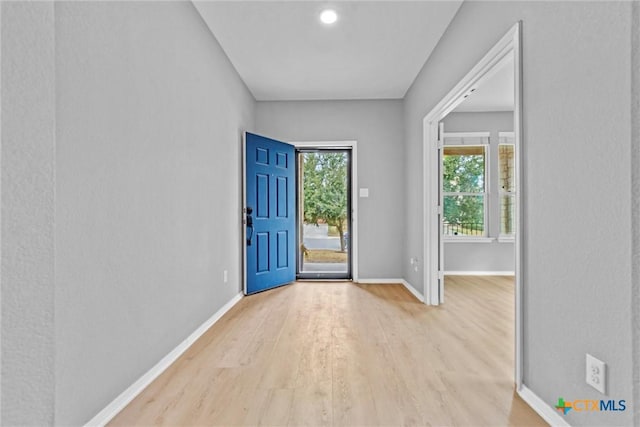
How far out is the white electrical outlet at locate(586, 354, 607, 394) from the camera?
1.27 m

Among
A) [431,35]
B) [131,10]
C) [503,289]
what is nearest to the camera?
[131,10]

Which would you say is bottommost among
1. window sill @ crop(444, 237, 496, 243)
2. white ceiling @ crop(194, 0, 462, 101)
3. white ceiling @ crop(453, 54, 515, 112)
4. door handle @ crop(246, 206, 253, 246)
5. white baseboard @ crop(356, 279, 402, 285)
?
white baseboard @ crop(356, 279, 402, 285)

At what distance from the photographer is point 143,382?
1910mm

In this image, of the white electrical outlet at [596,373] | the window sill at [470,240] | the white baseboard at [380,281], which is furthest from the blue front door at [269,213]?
the white electrical outlet at [596,373]

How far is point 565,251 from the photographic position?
1474mm

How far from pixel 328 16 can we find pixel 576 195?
226 cm

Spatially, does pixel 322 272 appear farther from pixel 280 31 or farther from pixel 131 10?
A: pixel 131 10

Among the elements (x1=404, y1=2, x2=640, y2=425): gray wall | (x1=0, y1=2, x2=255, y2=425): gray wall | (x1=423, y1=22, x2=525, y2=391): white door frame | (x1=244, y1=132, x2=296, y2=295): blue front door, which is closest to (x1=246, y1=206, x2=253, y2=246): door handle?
(x1=244, y1=132, x2=296, y2=295): blue front door

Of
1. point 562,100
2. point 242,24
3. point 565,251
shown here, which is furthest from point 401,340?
point 242,24

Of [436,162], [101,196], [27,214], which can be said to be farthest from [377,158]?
[27,214]

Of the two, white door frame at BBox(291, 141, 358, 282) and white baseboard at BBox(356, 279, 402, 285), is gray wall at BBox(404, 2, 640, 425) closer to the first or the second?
white door frame at BBox(291, 141, 358, 282)

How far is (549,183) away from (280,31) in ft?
8.06

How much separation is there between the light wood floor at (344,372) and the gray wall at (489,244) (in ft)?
6.19

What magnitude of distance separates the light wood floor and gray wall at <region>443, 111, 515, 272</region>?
1.89 metres
